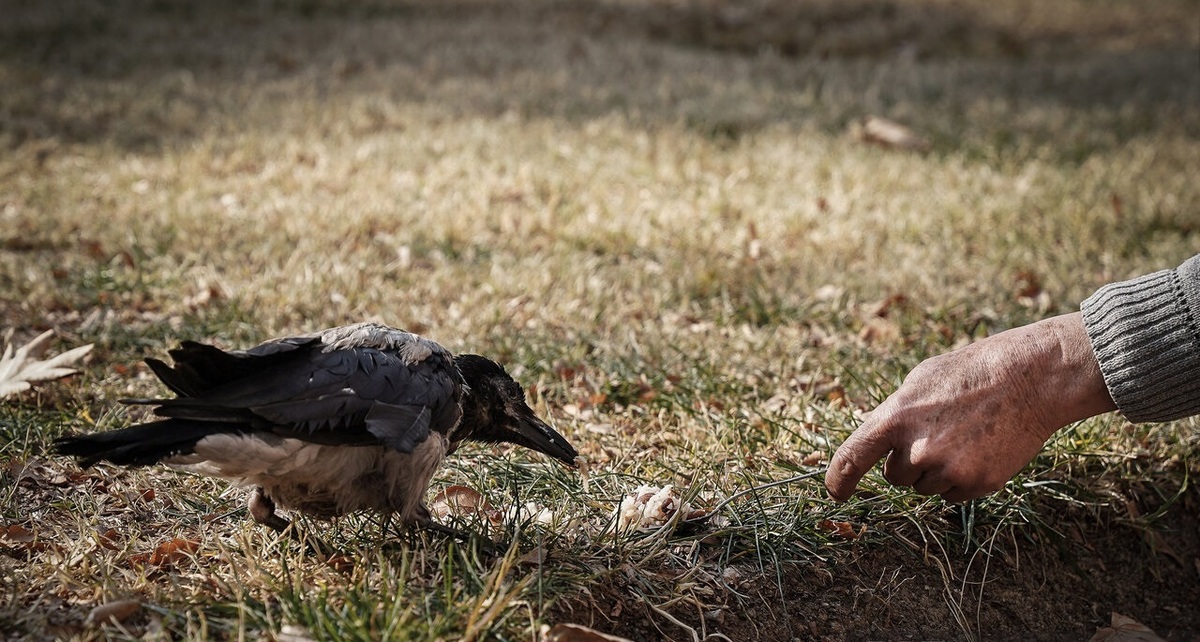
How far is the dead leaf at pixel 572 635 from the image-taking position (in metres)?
2.03

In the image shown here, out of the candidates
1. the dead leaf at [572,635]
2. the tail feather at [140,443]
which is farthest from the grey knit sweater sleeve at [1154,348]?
the tail feather at [140,443]

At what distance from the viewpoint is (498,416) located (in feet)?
8.49

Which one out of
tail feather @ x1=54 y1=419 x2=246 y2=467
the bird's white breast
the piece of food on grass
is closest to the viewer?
tail feather @ x1=54 y1=419 x2=246 y2=467

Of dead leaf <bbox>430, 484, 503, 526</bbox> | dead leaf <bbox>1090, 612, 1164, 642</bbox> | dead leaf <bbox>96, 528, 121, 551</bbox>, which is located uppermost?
dead leaf <bbox>96, 528, 121, 551</bbox>

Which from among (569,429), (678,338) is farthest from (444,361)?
(678,338)

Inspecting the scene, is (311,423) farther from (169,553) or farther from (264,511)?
(169,553)

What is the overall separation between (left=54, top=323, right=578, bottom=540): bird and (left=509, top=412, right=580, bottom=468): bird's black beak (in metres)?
0.18

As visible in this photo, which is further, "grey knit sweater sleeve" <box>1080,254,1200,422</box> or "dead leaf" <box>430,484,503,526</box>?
"dead leaf" <box>430,484,503,526</box>

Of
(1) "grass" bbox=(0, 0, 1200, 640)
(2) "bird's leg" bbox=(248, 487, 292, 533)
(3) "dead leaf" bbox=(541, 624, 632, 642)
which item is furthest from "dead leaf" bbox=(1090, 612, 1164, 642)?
(2) "bird's leg" bbox=(248, 487, 292, 533)

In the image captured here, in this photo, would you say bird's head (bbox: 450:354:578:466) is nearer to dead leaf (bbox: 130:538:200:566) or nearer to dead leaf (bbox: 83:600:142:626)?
dead leaf (bbox: 130:538:200:566)

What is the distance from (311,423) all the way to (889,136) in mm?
4880

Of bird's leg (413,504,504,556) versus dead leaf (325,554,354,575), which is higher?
bird's leg (413,504,504,556)

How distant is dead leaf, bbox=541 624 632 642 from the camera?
2.03 m

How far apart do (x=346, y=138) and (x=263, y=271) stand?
1.96 meters
